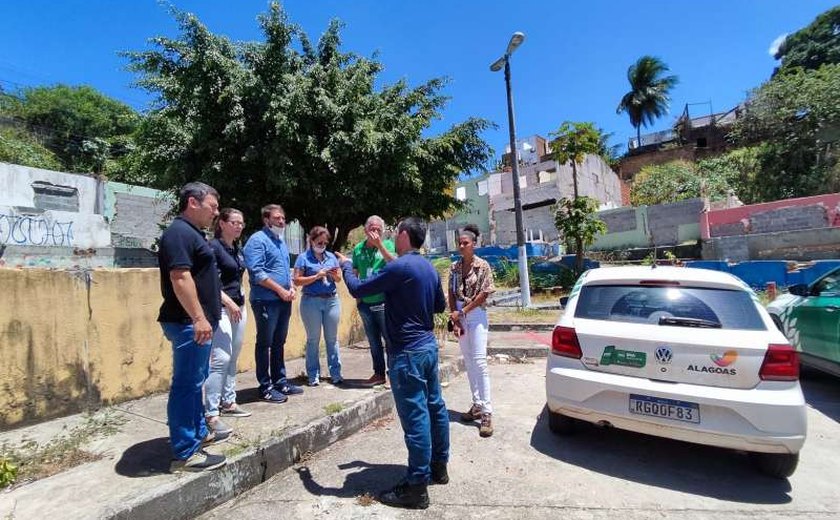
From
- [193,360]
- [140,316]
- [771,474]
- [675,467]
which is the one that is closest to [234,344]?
[193,360]

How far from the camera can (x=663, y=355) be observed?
338cm

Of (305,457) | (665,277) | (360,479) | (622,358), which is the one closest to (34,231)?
(305,457)

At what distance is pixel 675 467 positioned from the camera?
3541 mm

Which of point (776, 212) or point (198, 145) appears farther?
point (776, 212)

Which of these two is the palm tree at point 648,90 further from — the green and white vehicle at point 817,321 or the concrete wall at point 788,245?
the green and white vehicle at point 817,321

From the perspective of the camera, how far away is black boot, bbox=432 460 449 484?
3242mm

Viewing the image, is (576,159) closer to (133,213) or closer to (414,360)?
(414,360)

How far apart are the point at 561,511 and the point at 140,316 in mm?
4226

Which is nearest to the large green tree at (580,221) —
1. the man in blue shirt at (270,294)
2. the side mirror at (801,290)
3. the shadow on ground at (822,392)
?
the shadow on ground at (822,392)

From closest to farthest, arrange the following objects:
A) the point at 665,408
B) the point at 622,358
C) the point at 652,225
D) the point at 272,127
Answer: the point at 665,408, the point at 622,358, the point at 272,127, the point at 652,225

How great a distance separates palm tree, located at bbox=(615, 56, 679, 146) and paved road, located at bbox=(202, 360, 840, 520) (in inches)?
1865

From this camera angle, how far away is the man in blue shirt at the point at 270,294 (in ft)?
13.8

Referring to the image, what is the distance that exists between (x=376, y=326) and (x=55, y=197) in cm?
1549

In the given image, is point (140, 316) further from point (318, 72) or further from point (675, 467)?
point (318, 72)
